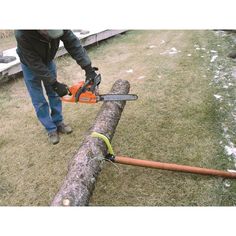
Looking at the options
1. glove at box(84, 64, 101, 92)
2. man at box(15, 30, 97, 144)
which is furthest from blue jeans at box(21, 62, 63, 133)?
glove at box(84, 64, 101, 92)

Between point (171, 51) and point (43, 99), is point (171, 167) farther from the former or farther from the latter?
point (171, 51)

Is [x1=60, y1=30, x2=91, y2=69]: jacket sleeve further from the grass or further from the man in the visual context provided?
the grass

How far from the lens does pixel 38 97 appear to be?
12.8 feet

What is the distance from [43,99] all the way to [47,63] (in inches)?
18.7

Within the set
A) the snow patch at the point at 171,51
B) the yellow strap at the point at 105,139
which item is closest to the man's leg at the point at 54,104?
the yellow strap at the point at 105,139

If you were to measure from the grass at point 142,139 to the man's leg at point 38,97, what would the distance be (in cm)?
27

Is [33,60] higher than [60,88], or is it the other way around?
[33,60]

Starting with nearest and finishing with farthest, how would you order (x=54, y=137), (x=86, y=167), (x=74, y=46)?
1. (x=86, y=167)
2. (x=74, y=46)
3. (x=54, y=137)

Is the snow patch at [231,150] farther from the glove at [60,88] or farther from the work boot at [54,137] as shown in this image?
the work boot at [54,137]

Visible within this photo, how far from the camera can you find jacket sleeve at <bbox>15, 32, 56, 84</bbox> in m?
3.29

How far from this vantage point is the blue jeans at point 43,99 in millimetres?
3736

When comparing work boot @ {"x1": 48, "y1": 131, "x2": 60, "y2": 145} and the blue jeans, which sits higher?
the blue jeans

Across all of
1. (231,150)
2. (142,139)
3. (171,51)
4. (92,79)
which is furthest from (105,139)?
(171,51)

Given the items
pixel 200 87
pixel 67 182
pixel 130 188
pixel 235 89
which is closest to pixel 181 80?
pixel 200 87
